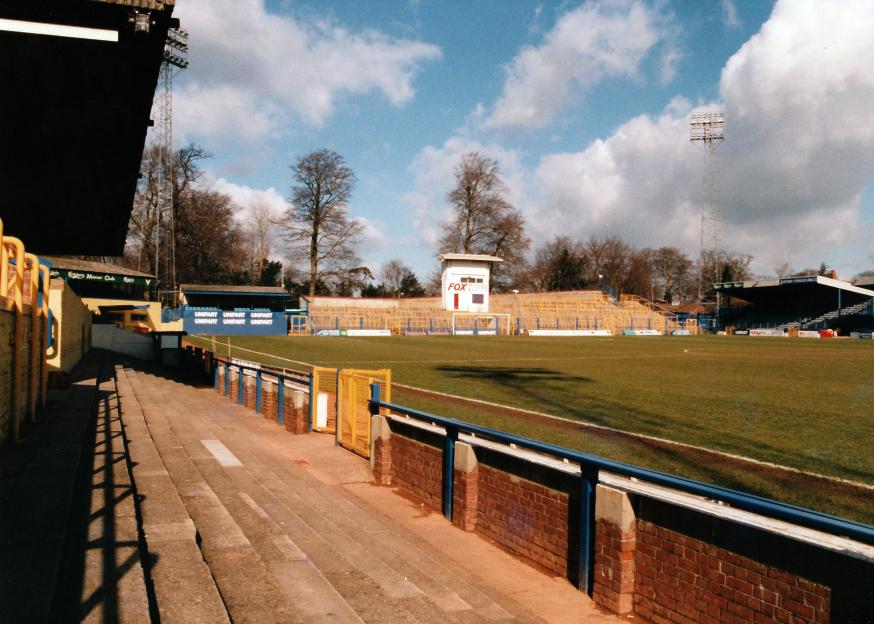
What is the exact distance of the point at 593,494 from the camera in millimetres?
5879

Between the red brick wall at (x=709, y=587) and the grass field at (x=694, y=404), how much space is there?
3624mm

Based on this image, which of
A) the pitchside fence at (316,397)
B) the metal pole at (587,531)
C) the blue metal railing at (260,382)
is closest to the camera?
the metal pole at (587,531)

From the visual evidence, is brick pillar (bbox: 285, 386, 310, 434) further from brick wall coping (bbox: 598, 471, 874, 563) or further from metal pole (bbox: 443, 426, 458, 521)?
brick wall coping (bbox: 598, 471, 874, 563)

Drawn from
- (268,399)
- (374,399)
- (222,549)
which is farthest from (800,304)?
(222,549)

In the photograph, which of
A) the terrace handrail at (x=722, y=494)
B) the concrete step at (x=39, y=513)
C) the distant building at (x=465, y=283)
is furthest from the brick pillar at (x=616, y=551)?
the distant building at (x=465, y=283)

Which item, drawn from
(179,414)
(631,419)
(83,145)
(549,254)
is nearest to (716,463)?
(631,419)

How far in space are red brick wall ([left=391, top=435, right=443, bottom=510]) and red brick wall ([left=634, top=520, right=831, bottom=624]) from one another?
3.51 m

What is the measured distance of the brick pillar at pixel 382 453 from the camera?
9938 millimetres

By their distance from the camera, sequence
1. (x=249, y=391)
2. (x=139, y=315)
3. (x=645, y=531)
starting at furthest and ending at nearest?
(x=139, y=315)
(x=249, y=391)
(x=645, y=531)

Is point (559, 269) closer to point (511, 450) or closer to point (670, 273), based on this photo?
point (670, 273)

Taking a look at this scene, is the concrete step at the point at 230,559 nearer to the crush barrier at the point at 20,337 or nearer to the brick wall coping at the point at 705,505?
the crush barrier at the point at 20,337

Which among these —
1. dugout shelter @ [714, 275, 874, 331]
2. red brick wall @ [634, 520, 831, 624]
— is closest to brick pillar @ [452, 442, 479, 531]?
red brick wall @ [634, 520, 831, 624]

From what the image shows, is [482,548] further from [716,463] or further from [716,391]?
[716,391]

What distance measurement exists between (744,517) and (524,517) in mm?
2617
